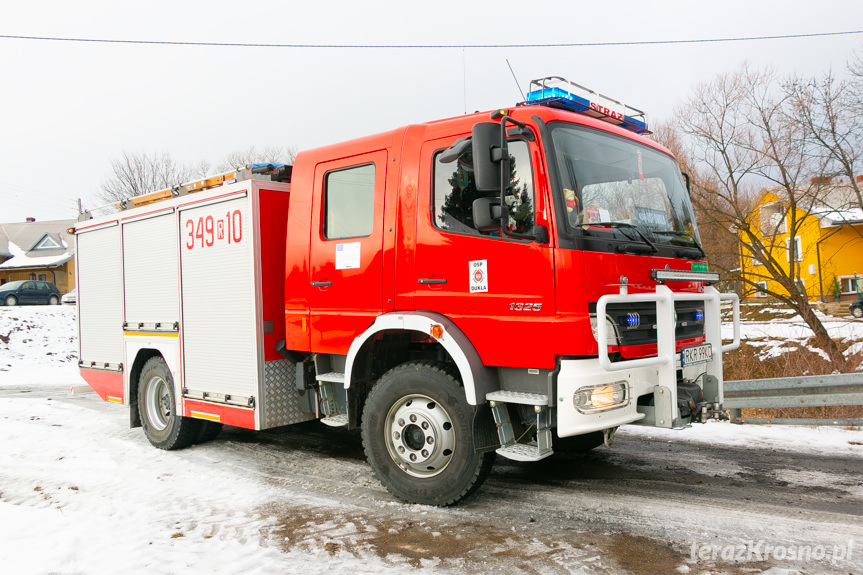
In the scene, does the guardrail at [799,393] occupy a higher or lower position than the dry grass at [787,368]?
higher

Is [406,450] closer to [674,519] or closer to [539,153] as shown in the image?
[674,519]

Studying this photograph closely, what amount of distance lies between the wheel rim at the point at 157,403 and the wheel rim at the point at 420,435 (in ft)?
11.5

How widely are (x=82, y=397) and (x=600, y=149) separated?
35.1 ft

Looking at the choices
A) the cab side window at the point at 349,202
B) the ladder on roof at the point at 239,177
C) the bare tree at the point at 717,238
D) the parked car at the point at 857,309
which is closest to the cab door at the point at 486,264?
the cab side window at the point at 349,202

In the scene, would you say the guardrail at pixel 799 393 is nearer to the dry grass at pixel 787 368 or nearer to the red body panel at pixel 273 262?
the dry grass at pixel 787 368

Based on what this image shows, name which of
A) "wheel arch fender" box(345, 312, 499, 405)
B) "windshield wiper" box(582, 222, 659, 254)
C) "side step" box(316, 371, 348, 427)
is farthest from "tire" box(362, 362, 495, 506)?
"windshield wiper" box(582, 222, 659, 254)

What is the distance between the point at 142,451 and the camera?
6.93 metres

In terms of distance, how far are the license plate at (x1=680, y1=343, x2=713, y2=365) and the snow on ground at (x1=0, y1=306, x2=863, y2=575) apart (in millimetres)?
2057

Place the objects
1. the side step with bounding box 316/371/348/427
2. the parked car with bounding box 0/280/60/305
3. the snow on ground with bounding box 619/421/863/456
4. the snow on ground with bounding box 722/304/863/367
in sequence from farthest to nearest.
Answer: the parked car with bounding box 0/280/60/305 → the snow on ground with bounding box 722/304/863/367 → the snow on ground with bounding box 619/421/863/456 → the side step with bounding box 316/371/348/427

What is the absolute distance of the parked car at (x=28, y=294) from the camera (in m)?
32.4

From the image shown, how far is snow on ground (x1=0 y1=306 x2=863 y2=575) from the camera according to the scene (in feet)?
12.4

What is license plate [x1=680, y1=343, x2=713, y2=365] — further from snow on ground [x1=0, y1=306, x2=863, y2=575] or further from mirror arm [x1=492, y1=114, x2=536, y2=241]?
snow on ground [x1=0, y1=306, x2=863, y2=575]

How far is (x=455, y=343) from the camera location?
441cm

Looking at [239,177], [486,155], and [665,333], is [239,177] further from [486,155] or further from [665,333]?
[665,333]
